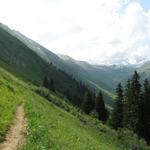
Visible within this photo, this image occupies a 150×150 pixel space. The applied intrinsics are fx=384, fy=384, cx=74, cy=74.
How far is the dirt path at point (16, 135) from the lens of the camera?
57.9 feet

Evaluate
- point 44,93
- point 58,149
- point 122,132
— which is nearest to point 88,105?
point 44,93

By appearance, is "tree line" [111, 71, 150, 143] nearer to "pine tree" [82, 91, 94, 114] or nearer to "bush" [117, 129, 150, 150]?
"bush" [117, 129, 150, 150]

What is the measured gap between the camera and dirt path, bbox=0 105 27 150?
17.6 metres

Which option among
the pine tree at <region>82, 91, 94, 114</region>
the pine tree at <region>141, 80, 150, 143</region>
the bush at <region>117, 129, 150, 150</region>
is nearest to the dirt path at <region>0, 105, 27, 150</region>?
the bush at <region>117, 129, 150, 150</region>

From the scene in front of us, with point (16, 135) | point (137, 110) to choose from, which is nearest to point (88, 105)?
point (137, 110)

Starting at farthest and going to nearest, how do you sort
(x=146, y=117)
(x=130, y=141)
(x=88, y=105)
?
(x=88, y=105) < (x=146, y=117) < (x=130, y=141)

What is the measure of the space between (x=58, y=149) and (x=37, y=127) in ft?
12.9

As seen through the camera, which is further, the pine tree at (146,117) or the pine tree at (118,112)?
the pine tree at (118,112)

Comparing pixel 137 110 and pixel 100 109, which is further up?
pixel 137 110

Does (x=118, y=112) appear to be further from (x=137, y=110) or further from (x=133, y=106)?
(x=137, y=110)

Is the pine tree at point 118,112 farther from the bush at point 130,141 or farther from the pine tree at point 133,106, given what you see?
the bush at point 130,141

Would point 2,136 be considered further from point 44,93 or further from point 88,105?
point 88,105

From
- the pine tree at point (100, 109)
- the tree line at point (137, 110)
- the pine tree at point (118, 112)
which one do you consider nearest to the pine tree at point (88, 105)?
the pine tree at point (100, 109)

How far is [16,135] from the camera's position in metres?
20.2
